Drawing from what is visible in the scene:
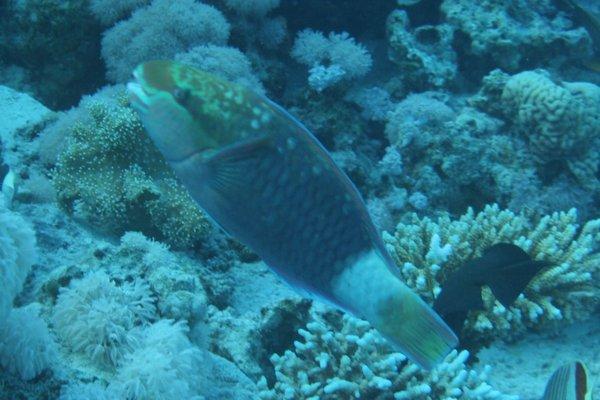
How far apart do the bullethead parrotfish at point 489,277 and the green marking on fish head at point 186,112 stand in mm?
2359

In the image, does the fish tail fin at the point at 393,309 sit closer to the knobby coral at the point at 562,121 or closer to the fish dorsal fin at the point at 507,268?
the fish dorsal fin at the point at 507,268

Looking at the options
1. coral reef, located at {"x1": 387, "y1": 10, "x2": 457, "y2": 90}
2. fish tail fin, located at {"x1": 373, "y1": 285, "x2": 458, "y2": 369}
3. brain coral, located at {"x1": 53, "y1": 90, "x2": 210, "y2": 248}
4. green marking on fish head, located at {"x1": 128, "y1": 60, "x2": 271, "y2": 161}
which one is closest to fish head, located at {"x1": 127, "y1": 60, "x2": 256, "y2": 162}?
green marking on fish head, located at {"x1": 128, "y1": 60, "x2": 271, "y2": 161}

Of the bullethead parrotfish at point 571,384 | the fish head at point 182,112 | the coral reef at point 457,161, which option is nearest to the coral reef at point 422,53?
the coral reef at point 457,161

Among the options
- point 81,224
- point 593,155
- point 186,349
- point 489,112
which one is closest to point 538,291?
point 593,155

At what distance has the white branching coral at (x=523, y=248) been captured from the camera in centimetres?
415

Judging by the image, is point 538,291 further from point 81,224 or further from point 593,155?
point 81,224

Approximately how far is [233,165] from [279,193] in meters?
0.17

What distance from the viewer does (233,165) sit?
5.04 ft

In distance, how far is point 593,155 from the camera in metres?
5.53

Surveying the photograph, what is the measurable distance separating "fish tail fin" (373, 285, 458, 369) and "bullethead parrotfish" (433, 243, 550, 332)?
6.32ft

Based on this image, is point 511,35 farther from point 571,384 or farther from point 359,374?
point 571,384

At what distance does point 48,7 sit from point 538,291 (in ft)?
22.0

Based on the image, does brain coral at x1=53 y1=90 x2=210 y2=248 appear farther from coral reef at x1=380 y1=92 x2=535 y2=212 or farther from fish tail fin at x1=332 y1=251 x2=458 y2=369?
fish tail fin at x1=332 y1=251 x2=458 y2=369

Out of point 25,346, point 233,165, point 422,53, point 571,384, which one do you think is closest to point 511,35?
point 422,53
